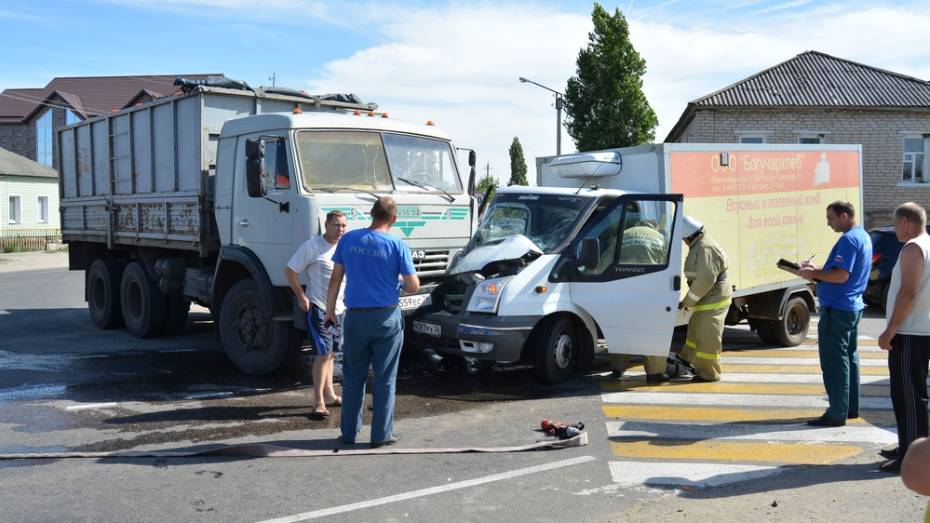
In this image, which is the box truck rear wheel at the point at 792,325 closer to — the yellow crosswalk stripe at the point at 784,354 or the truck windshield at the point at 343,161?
the yellow crosswalk stripe at the point at 784,354

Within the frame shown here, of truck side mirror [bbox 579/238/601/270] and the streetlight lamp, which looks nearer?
truck side mirror [bbox 579/238/601/270]

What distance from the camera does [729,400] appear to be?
7492 millimetres

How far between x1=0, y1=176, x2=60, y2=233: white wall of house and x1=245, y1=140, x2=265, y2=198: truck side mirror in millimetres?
35531

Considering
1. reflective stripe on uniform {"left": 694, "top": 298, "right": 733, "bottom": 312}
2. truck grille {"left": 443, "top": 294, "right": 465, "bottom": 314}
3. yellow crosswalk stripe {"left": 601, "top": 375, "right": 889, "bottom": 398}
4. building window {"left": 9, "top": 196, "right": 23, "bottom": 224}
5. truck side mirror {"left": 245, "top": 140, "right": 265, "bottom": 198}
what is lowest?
yellow crosswalk stripe {"left": 601, "top": 375, "right": 889, "bottom": 398}

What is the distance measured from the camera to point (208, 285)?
9305mm

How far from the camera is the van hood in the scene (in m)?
7.89

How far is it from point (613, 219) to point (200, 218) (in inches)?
186

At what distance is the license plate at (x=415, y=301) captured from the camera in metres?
8.14

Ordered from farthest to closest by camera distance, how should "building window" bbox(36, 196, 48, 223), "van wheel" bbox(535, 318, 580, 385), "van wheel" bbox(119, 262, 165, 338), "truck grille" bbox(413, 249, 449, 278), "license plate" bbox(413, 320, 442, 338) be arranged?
1. "building window" bbox(36, 196, 48, 223)
2. "van wheel" bbox(119, 262, 165, 338)
3. "truck grille" bbox(413, 249, 449, 278)
4. "license plate" bbox(413, 320, 442, 338)
5. "van wheel" bbox(535, 318, 580, 385)

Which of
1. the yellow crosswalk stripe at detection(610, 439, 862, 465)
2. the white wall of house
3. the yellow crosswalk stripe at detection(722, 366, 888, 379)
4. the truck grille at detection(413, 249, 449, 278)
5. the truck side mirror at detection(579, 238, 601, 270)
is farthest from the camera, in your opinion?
the white wall of house

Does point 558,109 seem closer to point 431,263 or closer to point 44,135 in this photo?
point 431,263

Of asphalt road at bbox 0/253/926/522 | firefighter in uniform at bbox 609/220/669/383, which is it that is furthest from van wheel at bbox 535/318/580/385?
firefighter in uniform at bbox 609/220/669/383

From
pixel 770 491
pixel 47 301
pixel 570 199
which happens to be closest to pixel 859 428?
pixel 770 491

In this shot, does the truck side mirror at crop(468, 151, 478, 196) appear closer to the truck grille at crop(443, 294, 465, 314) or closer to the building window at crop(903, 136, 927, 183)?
the truck grille at crop(443, 294, 465, 314)
